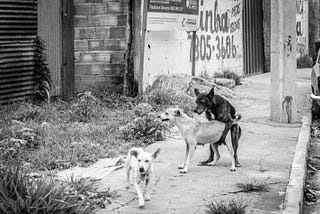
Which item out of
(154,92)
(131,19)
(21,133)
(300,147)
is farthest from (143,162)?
(131,19)

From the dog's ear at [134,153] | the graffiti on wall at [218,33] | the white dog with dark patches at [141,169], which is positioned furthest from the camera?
the graffiti on wall at [218,33]

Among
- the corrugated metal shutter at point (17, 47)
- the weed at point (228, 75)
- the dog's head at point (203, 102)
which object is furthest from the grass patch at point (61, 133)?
the weed at point (228, 75)

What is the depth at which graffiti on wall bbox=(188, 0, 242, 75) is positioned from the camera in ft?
51.6

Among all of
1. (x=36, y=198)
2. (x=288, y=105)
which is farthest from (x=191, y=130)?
(x=288, y=105)

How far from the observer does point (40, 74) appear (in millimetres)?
11672

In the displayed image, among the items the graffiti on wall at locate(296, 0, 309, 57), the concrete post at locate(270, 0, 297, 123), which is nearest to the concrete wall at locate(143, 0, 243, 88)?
the concrete post at locate(270, 0, 297, 123)

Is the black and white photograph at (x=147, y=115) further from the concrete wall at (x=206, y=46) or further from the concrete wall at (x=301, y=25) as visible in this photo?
the concrete wall at (x=301, y=25)

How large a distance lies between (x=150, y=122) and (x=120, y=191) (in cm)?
291

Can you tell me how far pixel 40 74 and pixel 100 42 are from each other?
4.84 feet

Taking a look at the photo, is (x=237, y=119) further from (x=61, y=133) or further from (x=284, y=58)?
(x=284, y=58)

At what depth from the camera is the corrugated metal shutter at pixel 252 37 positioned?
795 inches

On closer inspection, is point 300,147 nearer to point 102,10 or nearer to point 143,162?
point 143,162

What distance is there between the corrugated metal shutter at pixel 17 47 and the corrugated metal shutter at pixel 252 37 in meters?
9.99

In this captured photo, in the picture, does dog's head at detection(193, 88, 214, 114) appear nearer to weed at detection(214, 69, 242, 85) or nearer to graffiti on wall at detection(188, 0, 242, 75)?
graffiti on wall at detection(188, 0, 242, 75)
